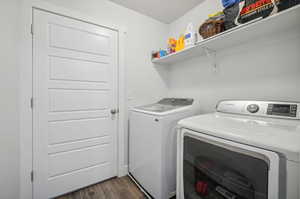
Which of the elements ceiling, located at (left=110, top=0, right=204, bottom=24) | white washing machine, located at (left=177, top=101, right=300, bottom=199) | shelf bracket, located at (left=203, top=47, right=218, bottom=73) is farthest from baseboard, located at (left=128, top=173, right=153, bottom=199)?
ceiling, located at (left=110, top=0, right=204, bottom=24)

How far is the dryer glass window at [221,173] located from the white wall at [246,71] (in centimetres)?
82

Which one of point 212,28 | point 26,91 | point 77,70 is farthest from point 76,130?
point 212,28

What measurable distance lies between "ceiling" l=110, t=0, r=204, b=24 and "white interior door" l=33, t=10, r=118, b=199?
528 mm

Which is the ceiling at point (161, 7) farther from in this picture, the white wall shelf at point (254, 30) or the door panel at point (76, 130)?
the door panel at point (76, 130)

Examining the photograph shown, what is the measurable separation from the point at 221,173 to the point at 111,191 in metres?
1.34

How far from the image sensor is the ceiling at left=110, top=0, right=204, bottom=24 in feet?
5.61

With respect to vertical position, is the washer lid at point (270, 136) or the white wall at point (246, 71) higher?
the white wall at point (246, 71)

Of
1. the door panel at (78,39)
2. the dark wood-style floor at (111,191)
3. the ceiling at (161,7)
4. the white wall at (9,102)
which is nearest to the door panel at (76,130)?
the white wall at (9,102)

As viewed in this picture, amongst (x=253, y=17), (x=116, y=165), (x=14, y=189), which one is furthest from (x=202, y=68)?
(x=14, y=189)

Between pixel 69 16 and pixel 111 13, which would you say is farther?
pixel 111 13

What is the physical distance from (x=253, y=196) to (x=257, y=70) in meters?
1.12

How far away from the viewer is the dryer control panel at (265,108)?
0.88 metres

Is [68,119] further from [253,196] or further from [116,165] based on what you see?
[253,196]

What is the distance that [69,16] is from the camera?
1438 mm
